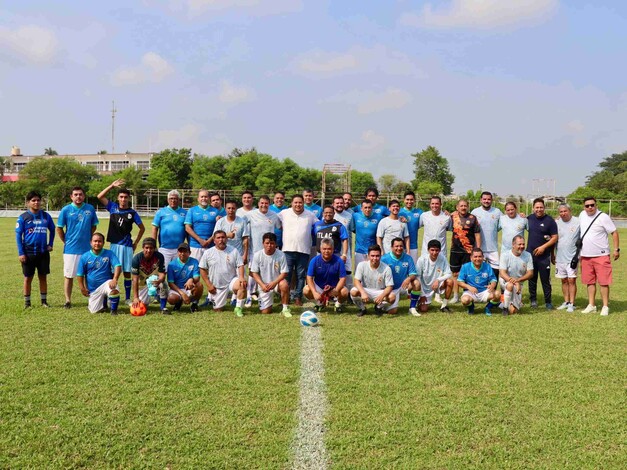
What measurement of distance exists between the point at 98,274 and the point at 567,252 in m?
6.87

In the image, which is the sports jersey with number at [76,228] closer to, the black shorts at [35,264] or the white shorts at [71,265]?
the white shorts at [71,265]

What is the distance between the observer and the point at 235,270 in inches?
301

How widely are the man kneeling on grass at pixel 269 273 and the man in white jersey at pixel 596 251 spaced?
14.4 ft

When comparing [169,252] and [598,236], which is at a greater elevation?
[598,236]

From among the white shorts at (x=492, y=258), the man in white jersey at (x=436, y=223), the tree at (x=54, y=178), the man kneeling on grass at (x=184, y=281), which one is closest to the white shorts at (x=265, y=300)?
the man kneeling on grass at (x=184, y=281)

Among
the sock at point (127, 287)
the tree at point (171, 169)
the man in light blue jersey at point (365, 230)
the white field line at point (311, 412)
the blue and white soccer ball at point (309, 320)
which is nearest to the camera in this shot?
the white field line at point (311, 412)

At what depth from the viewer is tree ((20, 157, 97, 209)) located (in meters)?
57.7

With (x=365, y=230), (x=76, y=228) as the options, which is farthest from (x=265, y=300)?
(x=76, y=228)

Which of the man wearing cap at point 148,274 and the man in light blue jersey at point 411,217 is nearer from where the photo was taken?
the man wearing cap at point 148,274

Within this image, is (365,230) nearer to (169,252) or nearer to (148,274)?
(169,252)

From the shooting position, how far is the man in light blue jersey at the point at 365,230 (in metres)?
8.30

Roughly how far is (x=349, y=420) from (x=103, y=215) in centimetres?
4639

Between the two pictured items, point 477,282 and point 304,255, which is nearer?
point 477,282

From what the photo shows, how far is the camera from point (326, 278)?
743 cm
